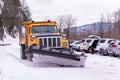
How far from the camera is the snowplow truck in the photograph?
18688mm

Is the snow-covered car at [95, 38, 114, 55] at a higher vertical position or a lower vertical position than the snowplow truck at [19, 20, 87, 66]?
lower

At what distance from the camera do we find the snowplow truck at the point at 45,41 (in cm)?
1869

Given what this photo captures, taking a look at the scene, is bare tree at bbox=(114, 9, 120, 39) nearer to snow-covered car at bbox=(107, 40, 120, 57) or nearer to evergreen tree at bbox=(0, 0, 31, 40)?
evergreen tree at bbox=(0, 0, 31, 40)

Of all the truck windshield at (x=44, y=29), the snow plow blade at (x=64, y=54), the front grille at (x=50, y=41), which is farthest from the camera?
the truck windshield at (x=44, y=29)

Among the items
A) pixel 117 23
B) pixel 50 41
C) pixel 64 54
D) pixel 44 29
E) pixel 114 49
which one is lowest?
pixel 114 49

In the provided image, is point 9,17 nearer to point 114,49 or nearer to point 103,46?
point 103,46

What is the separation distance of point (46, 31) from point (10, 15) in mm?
71744

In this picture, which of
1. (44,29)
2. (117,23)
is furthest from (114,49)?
(117,23)

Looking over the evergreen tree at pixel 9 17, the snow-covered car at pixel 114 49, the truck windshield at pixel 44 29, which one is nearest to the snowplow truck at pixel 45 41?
the truck windshield at pixel 44 29

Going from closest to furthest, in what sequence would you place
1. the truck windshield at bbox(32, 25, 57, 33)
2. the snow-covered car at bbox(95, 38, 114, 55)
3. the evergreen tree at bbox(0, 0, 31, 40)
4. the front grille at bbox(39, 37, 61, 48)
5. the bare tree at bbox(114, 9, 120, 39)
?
the front grille at bbox(39, 37, 61, 48) → the truck windshield at bbox(32, 25, 57, 33) → the snow-covered car at bbox(95, 38, 114, 55) → the bare tree at bbox(114, 9, 120, 39) → the evergreen tree at bbox(0, 0, 31, 40)

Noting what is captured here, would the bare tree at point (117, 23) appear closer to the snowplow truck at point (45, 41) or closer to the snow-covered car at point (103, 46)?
the snow-covered car at point (103, 46)

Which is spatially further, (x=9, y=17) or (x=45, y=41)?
(x=9, y=17)

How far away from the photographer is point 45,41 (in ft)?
69.2

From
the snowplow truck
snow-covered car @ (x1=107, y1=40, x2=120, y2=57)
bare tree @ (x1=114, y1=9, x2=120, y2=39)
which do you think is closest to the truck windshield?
the snowplow truck
